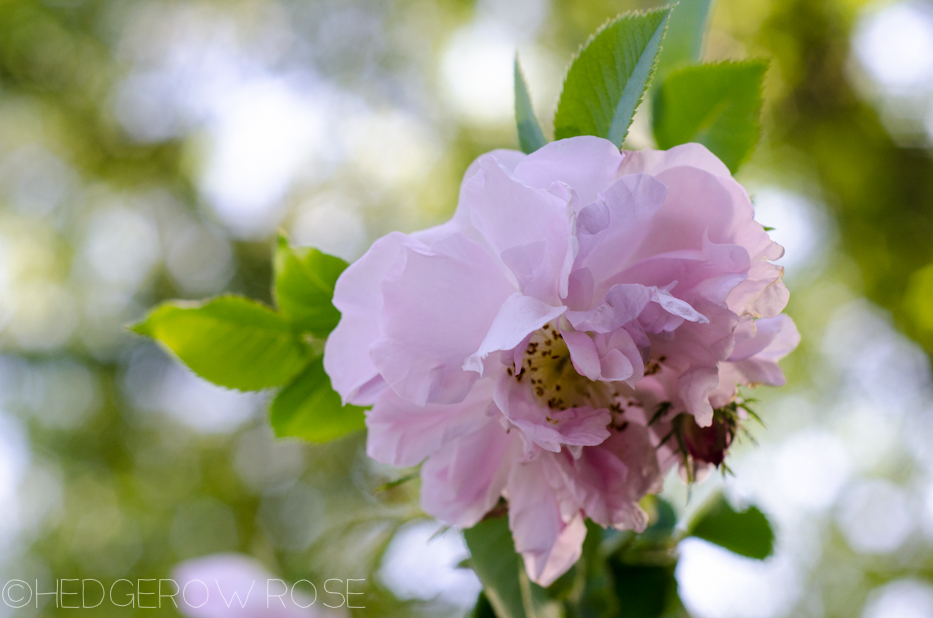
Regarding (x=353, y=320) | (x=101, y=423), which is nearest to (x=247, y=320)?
(x=353, y=320)

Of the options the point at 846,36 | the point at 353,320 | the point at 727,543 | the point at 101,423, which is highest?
the point at 846,36

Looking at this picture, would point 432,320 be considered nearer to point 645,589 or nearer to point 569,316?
point 569,316

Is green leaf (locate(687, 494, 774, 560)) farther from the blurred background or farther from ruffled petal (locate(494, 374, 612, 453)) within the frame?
the blurred background

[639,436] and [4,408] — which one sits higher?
[639,436]

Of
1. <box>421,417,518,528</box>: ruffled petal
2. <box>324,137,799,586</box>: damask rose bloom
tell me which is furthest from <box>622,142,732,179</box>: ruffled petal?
<box>421,417,518,528</box>: ruffled petal

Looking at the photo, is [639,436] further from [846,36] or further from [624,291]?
[846,36]

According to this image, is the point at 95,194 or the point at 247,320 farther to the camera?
the point at 95,194

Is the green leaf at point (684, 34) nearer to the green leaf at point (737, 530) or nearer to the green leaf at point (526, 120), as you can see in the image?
the green leaf at point (526, 120)
